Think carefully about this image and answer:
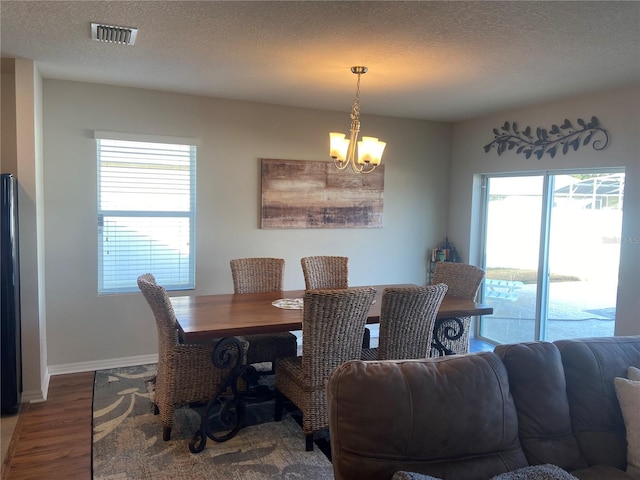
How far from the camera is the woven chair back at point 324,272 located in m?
4.12

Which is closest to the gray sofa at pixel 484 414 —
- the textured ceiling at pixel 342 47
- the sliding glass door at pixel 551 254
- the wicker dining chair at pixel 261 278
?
the textured ceiling at pixel 342 47

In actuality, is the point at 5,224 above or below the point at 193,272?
above

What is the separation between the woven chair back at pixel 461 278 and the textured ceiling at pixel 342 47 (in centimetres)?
145

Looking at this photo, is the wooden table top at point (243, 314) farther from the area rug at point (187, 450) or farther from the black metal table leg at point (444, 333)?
the area rug at point (187, 450)

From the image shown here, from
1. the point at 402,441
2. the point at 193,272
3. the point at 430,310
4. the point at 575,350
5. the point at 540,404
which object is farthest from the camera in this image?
the point at 193,272

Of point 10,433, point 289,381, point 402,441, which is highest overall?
point 402,441

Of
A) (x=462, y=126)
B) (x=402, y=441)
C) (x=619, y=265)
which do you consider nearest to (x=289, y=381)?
(x=402, y=441)

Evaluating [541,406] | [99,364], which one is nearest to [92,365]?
[99,364]

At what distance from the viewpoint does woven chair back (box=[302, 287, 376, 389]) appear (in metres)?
2.65

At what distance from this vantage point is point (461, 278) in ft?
12.8

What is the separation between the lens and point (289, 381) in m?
3.04

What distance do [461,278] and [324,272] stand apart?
115cm

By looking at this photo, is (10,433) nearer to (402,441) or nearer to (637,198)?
(402,441)

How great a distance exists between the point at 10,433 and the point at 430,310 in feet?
8.90
